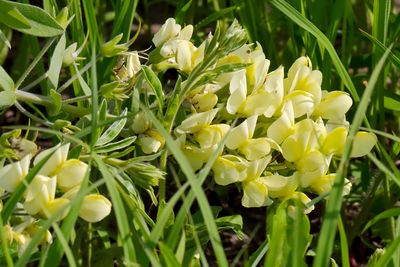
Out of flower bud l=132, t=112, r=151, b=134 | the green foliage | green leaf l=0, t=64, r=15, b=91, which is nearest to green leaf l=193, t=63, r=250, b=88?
the green foliage

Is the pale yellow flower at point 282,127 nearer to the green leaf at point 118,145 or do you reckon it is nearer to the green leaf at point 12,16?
the green leaf at point 118,145

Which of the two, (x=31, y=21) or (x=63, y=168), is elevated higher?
(x=31, y=21)

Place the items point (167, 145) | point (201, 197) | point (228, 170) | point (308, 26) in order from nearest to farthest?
point (201, 197)
point (167, 145)
point (228, 170)
point (308, 26)

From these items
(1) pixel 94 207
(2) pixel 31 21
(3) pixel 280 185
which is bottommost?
(3) pixel 280 185

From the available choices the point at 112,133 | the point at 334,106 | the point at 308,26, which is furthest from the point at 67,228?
the point at 308,26

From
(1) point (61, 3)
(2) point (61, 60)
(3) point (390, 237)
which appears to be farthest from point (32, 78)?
(3) point (390, 237)

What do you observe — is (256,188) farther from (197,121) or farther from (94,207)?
(94,207)
